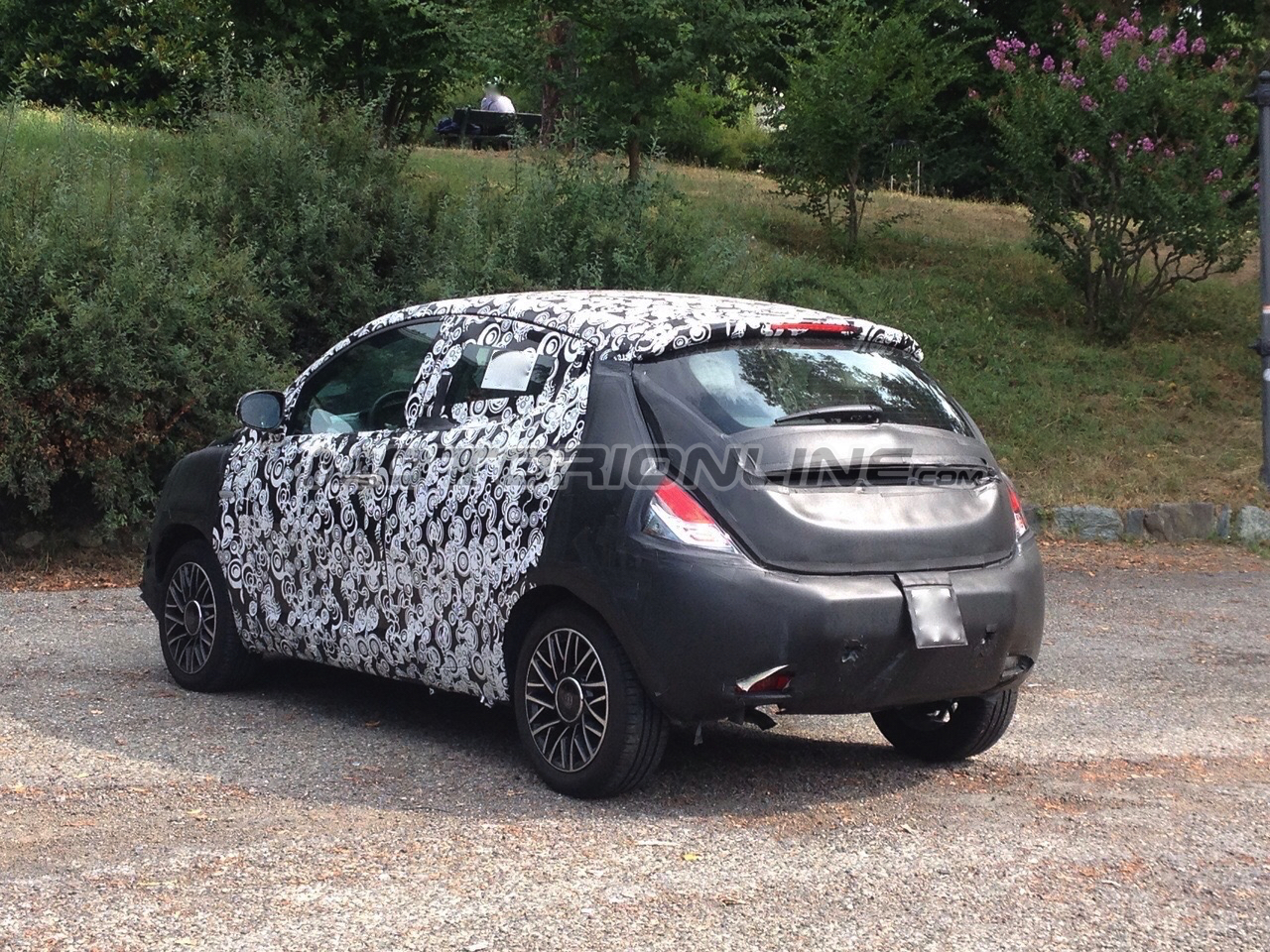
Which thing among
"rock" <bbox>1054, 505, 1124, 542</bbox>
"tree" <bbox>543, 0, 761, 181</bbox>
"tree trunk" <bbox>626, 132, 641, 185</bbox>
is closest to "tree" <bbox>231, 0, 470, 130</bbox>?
"tree" <bbox>543, 0, 761, 181</bbox>

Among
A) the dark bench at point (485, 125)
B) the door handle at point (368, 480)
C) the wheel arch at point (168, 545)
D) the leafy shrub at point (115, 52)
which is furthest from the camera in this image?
the dark bench at point (485, 125)

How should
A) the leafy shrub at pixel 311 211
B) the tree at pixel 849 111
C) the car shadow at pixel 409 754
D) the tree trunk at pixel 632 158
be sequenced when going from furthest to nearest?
the tree at pixel 849 111 → the tree trunk at pixel 632 158 → the leafy shrub at pixel 311 211 → the car shadow at pixel 409 754

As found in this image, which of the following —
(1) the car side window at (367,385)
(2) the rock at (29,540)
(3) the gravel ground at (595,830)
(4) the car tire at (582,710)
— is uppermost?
(1) the car side window at (367,385)

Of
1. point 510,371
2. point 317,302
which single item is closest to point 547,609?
point 510,371

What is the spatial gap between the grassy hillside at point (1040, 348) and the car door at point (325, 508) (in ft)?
23.6

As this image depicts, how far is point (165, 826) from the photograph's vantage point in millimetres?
4977

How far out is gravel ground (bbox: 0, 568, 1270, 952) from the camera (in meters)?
4.15

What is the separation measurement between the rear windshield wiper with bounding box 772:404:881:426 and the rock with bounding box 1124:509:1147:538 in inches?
328

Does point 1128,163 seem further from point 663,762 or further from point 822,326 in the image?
point 663,762

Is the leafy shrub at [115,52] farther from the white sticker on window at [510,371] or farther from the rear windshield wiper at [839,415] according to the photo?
the rear windshield wiper at [839,415]

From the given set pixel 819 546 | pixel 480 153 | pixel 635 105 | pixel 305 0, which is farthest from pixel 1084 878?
pixel 480 153

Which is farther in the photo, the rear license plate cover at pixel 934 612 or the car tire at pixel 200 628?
the car tire at pixel 200 628

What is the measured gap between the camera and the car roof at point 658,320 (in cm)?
545

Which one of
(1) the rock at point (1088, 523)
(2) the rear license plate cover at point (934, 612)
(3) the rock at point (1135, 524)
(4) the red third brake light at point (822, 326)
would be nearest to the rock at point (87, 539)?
(4) the red third brake light at point (822, 326)
